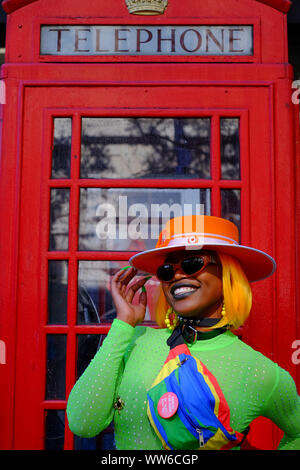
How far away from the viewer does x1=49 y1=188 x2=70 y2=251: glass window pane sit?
2783mm

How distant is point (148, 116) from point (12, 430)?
184 cm

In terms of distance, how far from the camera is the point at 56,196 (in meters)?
2.81

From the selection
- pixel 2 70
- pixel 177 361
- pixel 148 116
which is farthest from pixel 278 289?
pixel 2 70

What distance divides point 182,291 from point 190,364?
29cm

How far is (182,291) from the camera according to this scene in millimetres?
2008

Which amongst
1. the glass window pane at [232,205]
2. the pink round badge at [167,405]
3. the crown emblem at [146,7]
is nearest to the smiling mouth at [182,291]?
the pink round badge at [167,405]

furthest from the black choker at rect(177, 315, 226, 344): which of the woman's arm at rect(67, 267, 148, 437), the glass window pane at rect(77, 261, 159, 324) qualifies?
the glass window pane at rect(77, 261, 159, 324)

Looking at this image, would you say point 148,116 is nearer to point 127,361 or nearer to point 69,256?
point 69,256

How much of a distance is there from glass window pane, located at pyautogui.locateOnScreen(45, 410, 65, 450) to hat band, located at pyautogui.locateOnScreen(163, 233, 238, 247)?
123cm

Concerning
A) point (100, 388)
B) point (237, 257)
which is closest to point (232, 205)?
point (237, 257)
